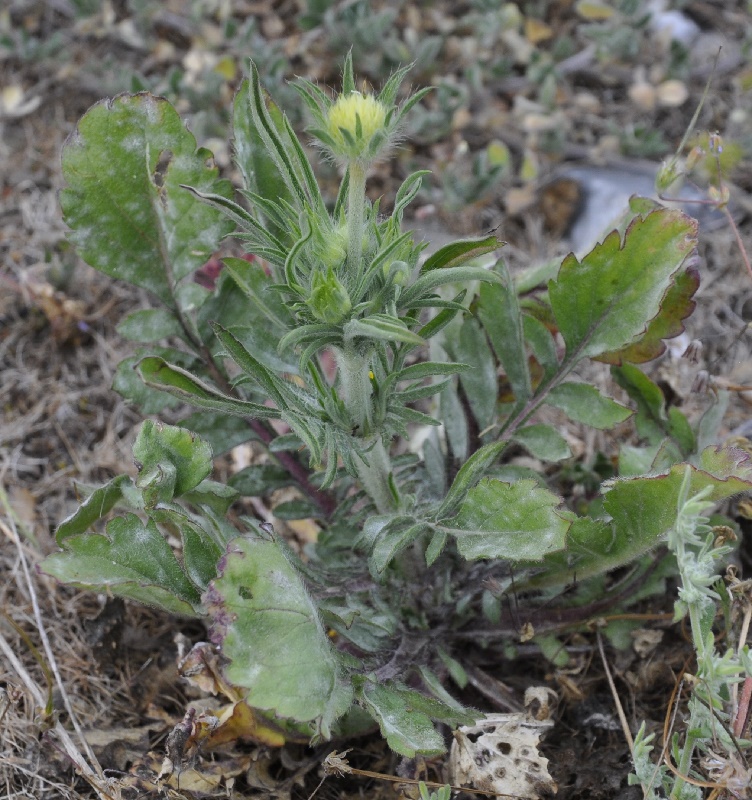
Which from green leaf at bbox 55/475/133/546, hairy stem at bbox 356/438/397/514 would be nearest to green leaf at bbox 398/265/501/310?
hairy stem at bbox 356/438/397/514

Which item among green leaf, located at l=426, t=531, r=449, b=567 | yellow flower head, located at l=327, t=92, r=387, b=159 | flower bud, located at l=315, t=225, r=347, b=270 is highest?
yellow flower head, located at l=327, t=92, r=387, b=159

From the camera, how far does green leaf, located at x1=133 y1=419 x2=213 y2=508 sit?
5.74ft

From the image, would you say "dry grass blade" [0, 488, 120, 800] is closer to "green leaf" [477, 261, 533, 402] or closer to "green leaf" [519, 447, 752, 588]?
"green leaf" [519, 447, 752, 588]

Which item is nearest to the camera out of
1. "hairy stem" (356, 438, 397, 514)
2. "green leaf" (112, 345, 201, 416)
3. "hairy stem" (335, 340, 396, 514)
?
"hairy stem" (335, 340, 396, 514)

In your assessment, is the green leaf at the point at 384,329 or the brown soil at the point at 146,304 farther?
the brown soil at the point at 146,304

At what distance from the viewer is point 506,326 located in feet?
6.98

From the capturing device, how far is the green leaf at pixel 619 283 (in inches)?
74.5

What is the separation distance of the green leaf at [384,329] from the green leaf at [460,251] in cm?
26

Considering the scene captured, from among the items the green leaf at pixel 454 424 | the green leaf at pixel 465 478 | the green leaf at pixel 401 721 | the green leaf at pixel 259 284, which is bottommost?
the green leaf at pixel 401 721

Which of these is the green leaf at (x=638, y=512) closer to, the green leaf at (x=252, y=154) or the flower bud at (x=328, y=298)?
the flower bud at (x=328, y=298)

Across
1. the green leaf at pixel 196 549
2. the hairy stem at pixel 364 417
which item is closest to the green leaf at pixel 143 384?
the green leaf at pixel 196 549

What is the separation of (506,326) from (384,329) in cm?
80

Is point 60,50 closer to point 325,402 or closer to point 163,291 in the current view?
point 163,291

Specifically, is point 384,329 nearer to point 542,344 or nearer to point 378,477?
point 378,477
